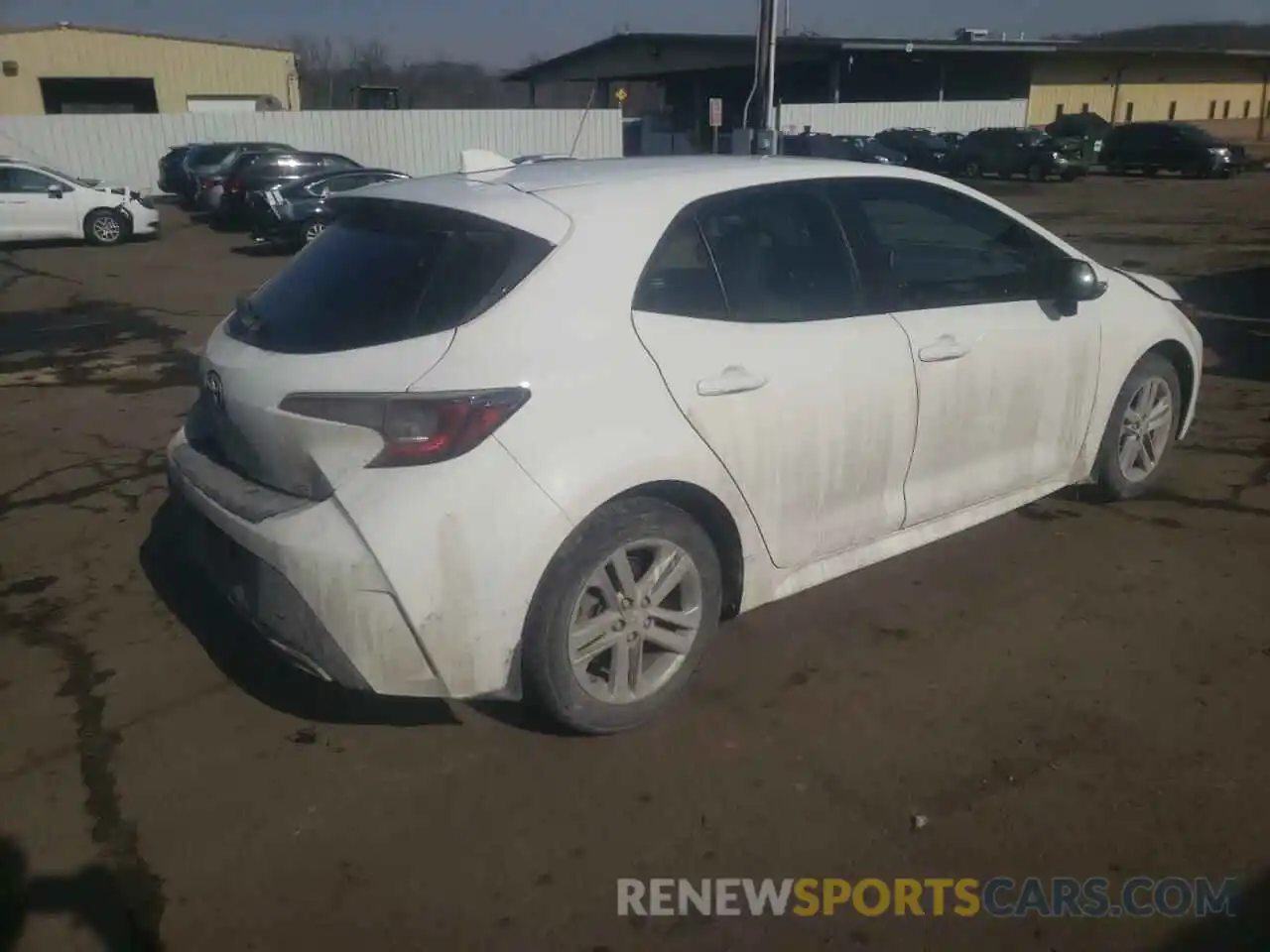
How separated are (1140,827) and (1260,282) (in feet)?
37.7

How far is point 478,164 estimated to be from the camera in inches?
162

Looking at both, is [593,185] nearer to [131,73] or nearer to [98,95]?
[131,73]

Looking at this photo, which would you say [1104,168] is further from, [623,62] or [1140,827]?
[1140,827]

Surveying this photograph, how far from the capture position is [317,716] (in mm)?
3586

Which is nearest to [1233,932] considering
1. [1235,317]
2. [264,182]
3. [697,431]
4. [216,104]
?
[697,431]

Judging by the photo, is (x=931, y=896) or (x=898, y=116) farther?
(x=898, y=116)

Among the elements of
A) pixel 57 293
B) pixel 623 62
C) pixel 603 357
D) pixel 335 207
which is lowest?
pixel 57 293

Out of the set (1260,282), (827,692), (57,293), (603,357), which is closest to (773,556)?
(827,692)

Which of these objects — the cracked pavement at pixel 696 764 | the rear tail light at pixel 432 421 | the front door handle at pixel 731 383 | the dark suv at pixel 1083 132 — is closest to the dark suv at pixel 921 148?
the dark suv at pixel 1083 132

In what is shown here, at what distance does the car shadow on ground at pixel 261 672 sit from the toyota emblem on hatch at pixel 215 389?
2.07 feet

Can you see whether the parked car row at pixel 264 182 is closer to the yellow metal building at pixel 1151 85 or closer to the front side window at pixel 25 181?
the front side window at pixel 25 181

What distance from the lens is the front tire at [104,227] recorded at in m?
18.9

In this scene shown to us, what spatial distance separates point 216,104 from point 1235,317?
1548 inches

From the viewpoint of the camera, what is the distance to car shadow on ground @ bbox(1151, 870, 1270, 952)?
2.59 m
